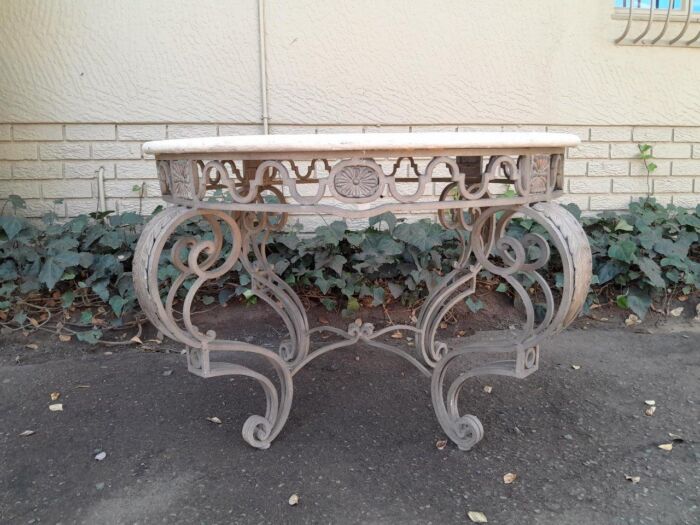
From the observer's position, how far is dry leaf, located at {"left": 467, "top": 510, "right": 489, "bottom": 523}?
1.51 m

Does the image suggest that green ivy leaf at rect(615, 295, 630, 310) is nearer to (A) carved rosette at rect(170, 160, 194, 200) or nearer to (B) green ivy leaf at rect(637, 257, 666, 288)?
(B) green ivy leaf at rect(637, 257, 666, 288)

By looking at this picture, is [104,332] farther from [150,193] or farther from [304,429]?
[304,429]

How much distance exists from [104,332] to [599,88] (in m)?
3.24

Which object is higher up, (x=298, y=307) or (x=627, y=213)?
(x=627, y=213)


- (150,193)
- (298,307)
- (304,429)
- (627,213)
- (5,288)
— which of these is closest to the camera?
(304,429)

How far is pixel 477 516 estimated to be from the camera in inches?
60.2

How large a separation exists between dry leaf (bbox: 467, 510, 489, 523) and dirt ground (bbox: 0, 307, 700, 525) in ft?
0.06

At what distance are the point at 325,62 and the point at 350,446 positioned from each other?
2.31 meters

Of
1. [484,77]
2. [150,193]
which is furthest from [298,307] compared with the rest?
[484,77]

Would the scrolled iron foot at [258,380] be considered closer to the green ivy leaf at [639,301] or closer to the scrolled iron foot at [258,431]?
the scrolled iron foot at [258,431]

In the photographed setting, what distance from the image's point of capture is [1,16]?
10.4 ft

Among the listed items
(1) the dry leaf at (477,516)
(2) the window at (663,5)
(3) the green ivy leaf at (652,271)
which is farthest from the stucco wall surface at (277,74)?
(1) the dry leaf at (477,516)

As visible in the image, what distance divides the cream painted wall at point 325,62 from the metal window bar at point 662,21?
2.7 inches

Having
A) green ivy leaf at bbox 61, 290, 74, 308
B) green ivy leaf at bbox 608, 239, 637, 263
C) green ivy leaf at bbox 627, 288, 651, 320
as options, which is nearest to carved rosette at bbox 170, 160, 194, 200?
green ivy leaf at bbox 61, 290, 74, 308
